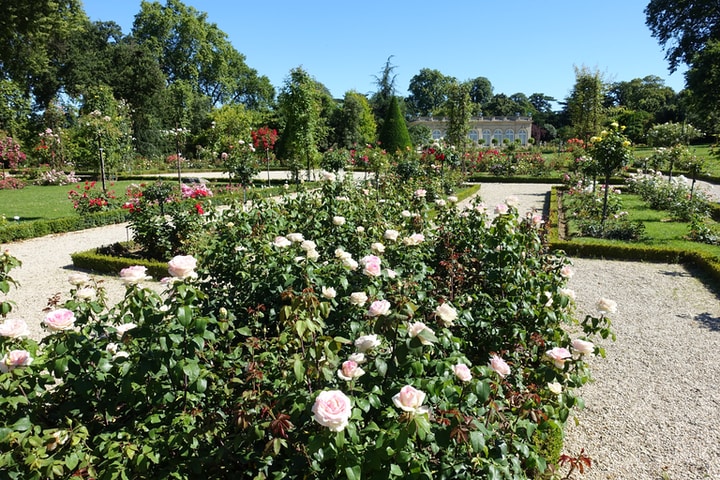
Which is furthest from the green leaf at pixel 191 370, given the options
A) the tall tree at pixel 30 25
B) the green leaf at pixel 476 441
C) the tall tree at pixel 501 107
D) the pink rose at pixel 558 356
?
the tall tree at pixel 501 107

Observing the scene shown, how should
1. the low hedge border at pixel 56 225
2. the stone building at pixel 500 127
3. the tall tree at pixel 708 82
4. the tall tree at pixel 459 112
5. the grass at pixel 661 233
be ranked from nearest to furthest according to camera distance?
the grass at pixel 661 233 < the low hedge border at pixel 56 225 < the tall tree at pixel 708 82 < the tall tree at pixel 459 112 < the stone building at pixel 500 127

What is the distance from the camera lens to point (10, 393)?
1897 mm

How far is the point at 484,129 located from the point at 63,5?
177ft

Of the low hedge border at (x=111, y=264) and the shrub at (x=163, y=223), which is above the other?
the shrub at (x=163, y=223)

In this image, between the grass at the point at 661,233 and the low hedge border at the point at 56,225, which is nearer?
the grass at the point at 661,233

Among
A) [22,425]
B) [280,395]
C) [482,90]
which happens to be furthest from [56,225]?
[482,90]

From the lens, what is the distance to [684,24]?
97.5 ft

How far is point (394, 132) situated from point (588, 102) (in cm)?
1048

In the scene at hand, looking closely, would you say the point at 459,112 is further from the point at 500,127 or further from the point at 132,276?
the point at 500,127

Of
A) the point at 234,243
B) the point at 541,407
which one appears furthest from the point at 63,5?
the point at 541,407

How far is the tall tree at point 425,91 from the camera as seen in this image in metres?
82.1

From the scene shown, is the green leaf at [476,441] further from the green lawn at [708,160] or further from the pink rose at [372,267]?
the green lawn at [708,160]

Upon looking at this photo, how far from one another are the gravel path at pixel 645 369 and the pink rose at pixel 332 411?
2.01 m

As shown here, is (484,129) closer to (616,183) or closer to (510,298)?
(616,183)
